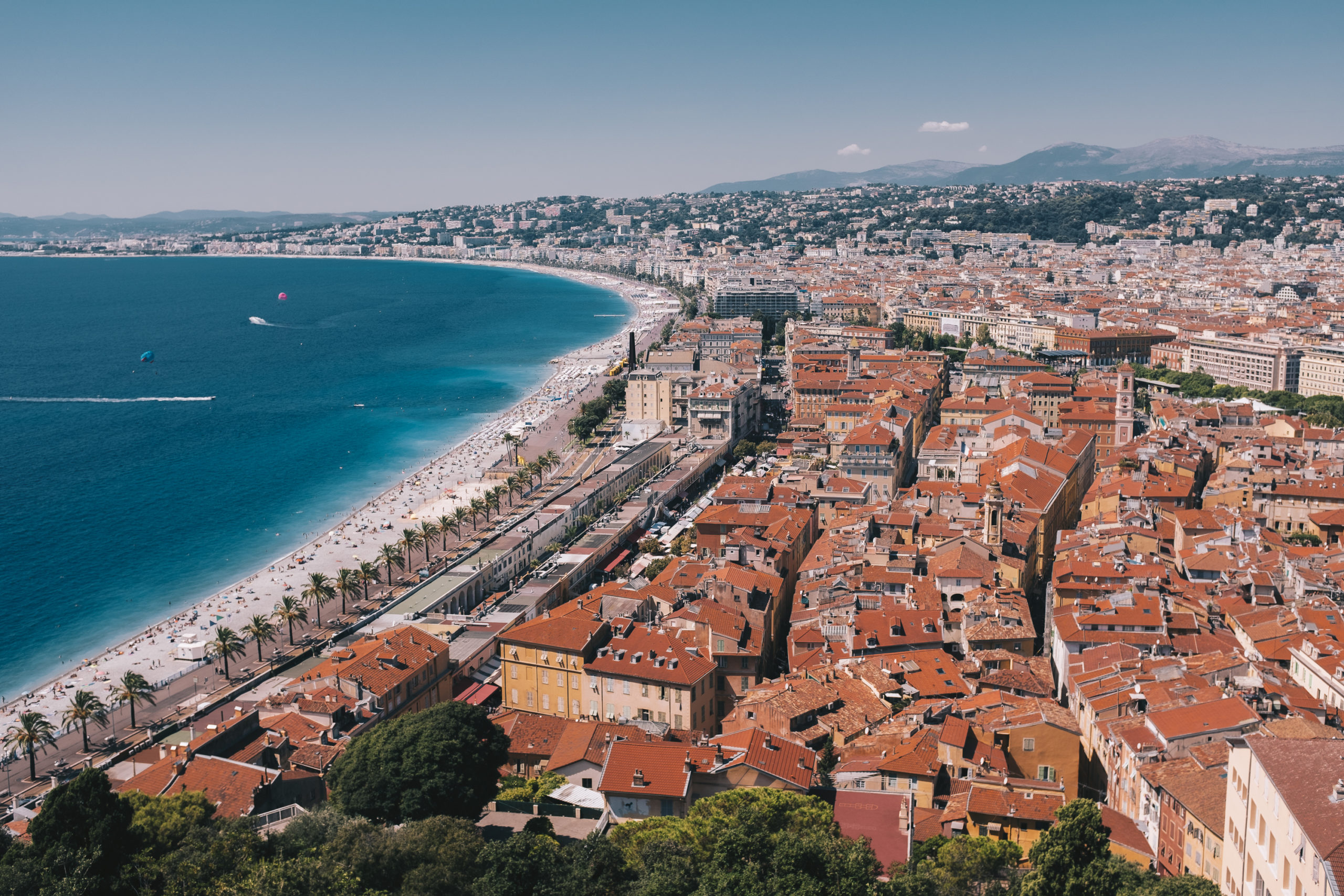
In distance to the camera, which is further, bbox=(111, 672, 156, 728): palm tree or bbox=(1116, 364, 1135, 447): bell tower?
bbox=(1116, 364, 1135, 447): bell tower

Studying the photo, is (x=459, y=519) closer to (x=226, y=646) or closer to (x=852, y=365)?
(x=226, y=646)

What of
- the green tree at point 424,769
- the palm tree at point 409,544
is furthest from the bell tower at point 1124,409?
the green tree at point 424,769

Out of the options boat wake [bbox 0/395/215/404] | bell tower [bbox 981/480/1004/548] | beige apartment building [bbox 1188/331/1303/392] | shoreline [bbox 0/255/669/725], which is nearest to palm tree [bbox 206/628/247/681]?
shoreline [bbox 0/255/669/725]

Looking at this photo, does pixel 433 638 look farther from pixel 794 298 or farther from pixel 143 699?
pixel 794 298

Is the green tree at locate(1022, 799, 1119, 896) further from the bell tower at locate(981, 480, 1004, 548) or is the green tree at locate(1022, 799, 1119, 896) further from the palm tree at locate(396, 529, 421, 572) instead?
the palm tree at locate(396, 529, 421, 572)

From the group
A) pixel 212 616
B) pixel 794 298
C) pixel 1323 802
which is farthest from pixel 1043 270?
pixel 1323 802

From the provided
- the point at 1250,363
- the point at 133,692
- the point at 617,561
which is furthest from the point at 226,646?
the point at 1250,363

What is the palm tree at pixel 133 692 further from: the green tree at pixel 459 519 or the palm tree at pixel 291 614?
the green tree at pixel 459 519
